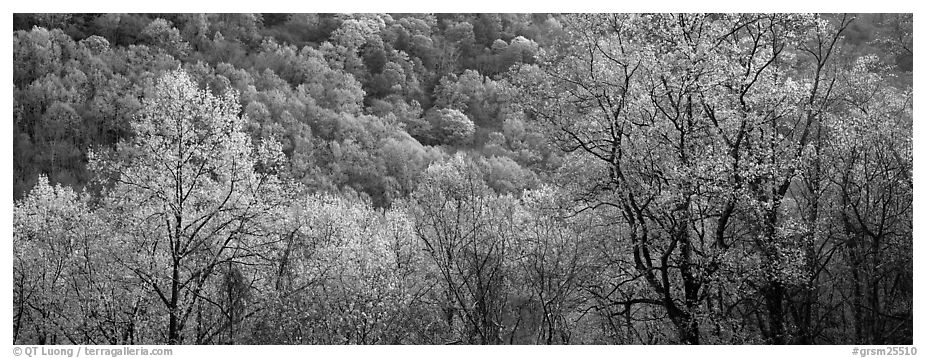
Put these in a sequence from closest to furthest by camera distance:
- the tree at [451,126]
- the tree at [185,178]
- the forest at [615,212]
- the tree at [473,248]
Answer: the tree at [473,248], the forest at [615,212], the tree at [185,178], the tree at [451,126]

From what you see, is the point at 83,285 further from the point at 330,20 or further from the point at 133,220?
the point at 330,20

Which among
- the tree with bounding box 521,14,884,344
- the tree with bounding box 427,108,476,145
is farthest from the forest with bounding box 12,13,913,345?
the tree with bounding box 427,108,476,145

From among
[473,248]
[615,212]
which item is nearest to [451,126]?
[615,212]

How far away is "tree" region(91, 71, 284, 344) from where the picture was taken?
1038 cm

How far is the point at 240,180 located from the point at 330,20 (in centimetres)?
3196

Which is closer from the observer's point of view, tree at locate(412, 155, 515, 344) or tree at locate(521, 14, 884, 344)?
tree at locate(412, 155, 515, 344)

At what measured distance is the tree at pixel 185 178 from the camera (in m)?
10.4

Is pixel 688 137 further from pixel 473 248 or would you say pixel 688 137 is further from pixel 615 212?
pixel 473 248

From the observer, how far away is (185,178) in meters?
10.6

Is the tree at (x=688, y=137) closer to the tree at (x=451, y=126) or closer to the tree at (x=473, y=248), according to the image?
the tree at (x=473, y=248)

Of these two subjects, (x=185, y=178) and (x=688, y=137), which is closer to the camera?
(x=688, y=137)

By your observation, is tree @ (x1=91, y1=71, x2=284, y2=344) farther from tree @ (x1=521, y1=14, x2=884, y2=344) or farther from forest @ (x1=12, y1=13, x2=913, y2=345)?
tree @ (x1=521, y1=14, x2=884, y2=344)

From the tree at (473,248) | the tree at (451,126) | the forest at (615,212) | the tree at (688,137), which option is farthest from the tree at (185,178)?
the tree at (451,126)

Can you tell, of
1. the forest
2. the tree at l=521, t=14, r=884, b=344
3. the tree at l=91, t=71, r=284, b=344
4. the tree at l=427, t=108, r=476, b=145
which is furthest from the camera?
the tree at l=427, t=108, r=476, b=145
